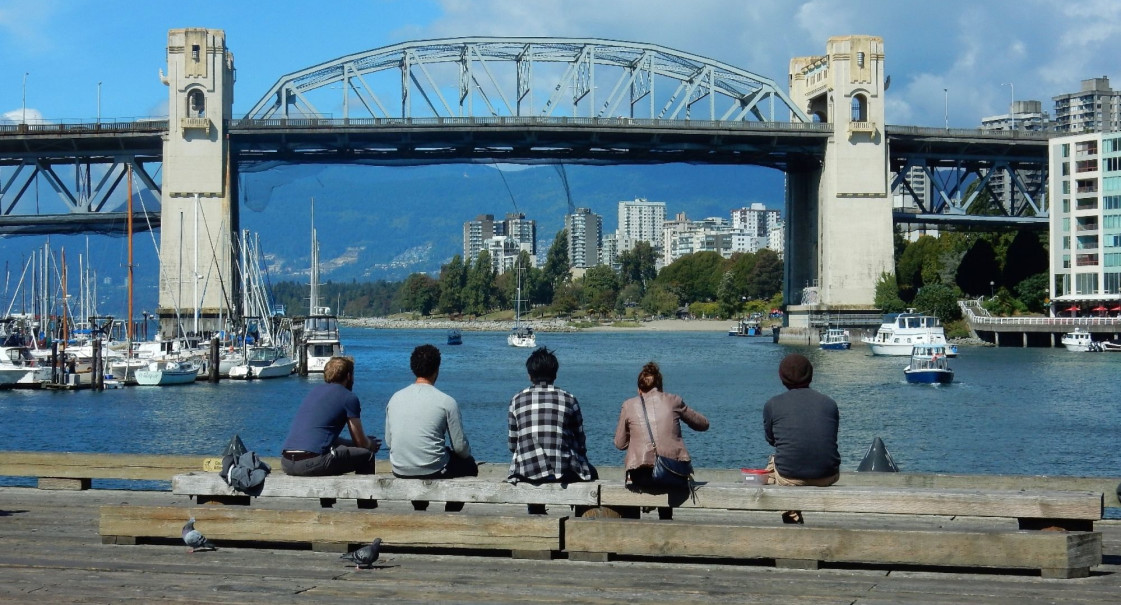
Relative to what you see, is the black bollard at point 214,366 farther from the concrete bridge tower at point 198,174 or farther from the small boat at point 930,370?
the small boat at point 930,370

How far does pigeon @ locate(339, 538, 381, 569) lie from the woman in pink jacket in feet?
6.47

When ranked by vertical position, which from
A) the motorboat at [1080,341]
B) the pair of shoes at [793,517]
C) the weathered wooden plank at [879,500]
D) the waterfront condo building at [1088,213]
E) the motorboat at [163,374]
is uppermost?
the waterfront condo building at [1088,213]

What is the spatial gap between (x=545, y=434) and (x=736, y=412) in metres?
37.1

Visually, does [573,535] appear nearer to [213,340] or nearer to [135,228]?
[213,340]

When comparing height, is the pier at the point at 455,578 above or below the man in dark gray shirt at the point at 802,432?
below

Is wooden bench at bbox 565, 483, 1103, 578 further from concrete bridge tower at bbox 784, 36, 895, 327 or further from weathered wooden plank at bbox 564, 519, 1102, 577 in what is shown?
concrete bridge tower at bbox 784, 36, 895, 327

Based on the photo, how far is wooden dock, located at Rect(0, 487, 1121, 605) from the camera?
9.30 meters

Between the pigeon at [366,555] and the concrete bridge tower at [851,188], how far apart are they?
8324 cm

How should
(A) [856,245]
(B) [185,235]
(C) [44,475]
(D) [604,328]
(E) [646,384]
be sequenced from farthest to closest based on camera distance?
(D) [604,328] < (A) [856,245] < (B) [185,235] < (C) [44,475] < (E) [646,384]

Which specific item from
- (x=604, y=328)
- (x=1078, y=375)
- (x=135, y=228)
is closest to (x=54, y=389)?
(x=135, y=228)

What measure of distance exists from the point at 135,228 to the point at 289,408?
4565 cm

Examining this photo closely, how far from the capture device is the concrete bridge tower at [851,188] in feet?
299

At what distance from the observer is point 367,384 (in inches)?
2729

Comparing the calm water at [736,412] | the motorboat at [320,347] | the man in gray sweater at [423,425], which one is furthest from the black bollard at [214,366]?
the man in gray sweater at [423,425]
